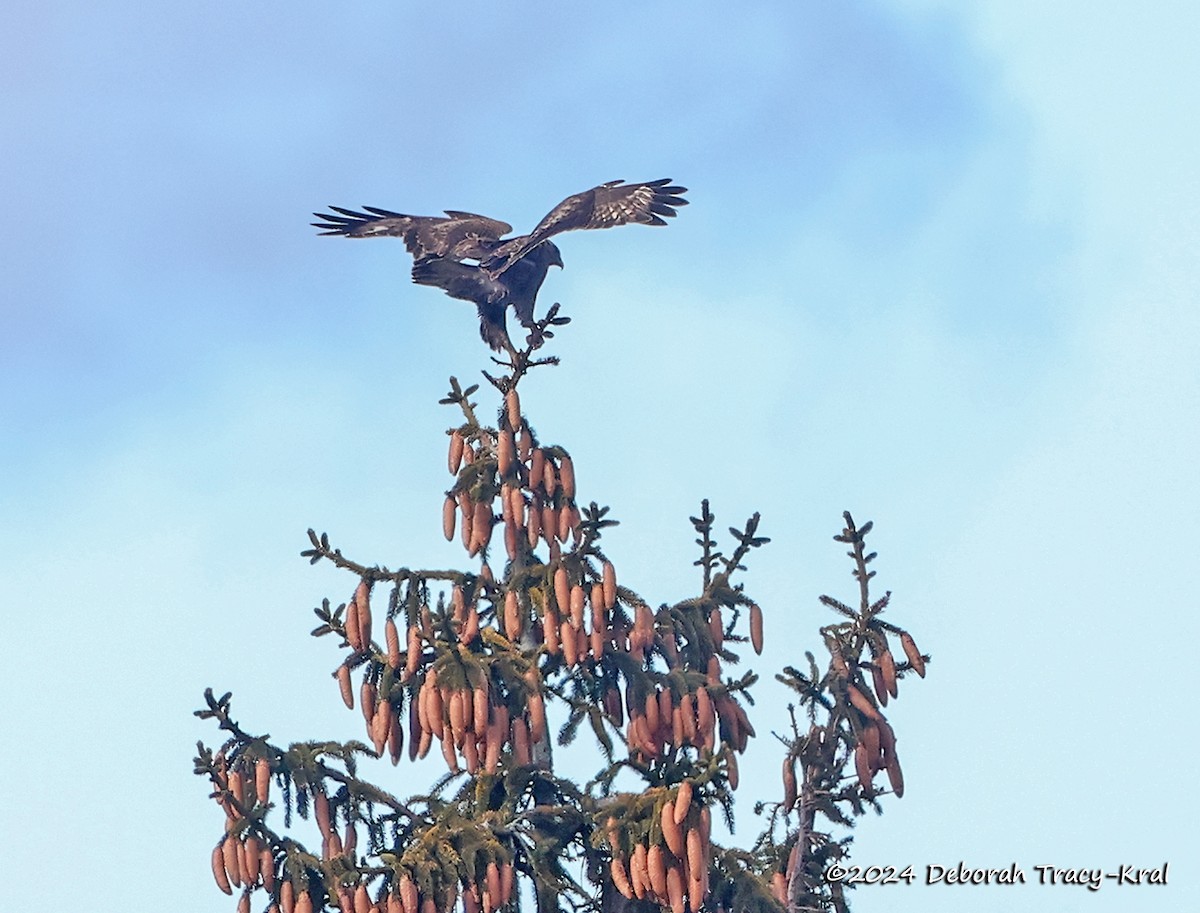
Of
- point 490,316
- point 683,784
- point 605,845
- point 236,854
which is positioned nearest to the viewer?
point 683,784

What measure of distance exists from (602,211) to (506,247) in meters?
1.10

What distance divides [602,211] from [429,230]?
2682 millimetres

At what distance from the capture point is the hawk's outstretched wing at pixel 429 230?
2356cm

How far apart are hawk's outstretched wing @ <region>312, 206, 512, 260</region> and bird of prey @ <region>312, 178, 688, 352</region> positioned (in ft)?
0.04

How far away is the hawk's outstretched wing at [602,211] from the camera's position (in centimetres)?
2248

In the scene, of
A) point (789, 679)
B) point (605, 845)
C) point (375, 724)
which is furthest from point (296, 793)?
point (789, 679)

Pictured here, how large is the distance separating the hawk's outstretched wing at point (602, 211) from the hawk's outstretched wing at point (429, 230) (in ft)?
1.94

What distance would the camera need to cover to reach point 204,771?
18.1 metres

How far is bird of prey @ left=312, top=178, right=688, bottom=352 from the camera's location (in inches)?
874

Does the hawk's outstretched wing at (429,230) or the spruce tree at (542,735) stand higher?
the hawk's outstretched wing at (429,230)

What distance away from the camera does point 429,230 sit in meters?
24.9

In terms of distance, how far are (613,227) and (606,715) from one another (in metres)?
5.62

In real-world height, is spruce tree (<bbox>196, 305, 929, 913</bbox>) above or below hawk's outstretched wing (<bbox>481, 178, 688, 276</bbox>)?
below

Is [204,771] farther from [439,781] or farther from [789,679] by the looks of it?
[789,679]
